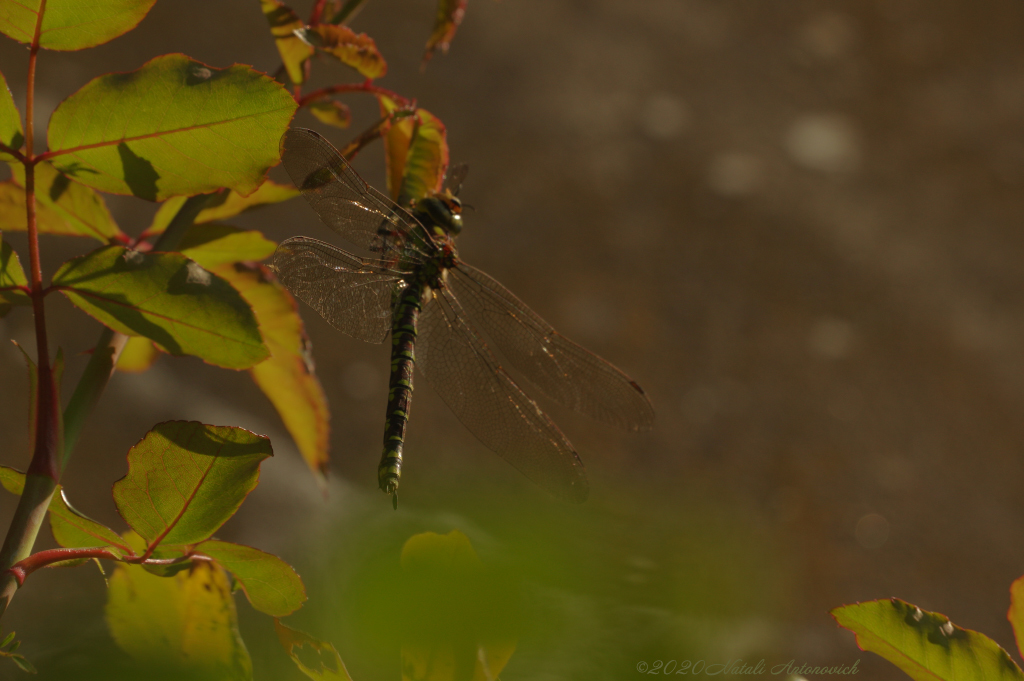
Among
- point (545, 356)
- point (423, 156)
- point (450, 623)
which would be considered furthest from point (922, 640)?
point (545, 356)

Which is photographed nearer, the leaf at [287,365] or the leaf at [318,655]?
the leaf at [318,655]

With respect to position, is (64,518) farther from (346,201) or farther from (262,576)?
(346,201)

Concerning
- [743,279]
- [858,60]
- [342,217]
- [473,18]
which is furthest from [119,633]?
[858,60]

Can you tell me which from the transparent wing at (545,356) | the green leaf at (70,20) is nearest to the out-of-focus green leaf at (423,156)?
the green leaf at (70,20)

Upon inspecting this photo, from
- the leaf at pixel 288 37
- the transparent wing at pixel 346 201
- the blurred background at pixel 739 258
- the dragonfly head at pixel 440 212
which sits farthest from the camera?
the blurred background at pixel 739 258

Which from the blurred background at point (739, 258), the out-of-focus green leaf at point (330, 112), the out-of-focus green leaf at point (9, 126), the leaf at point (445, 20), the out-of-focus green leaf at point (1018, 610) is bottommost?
the blurred background at point (739, 258)

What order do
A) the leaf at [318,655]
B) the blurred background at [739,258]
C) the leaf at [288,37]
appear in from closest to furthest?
the leaf at [318,655]
the leaf at [288,37]
the blurred background at [739,258]

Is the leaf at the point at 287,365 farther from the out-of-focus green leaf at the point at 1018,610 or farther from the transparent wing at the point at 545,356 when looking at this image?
the out-of-focus green leaf at the point at 1018,610
